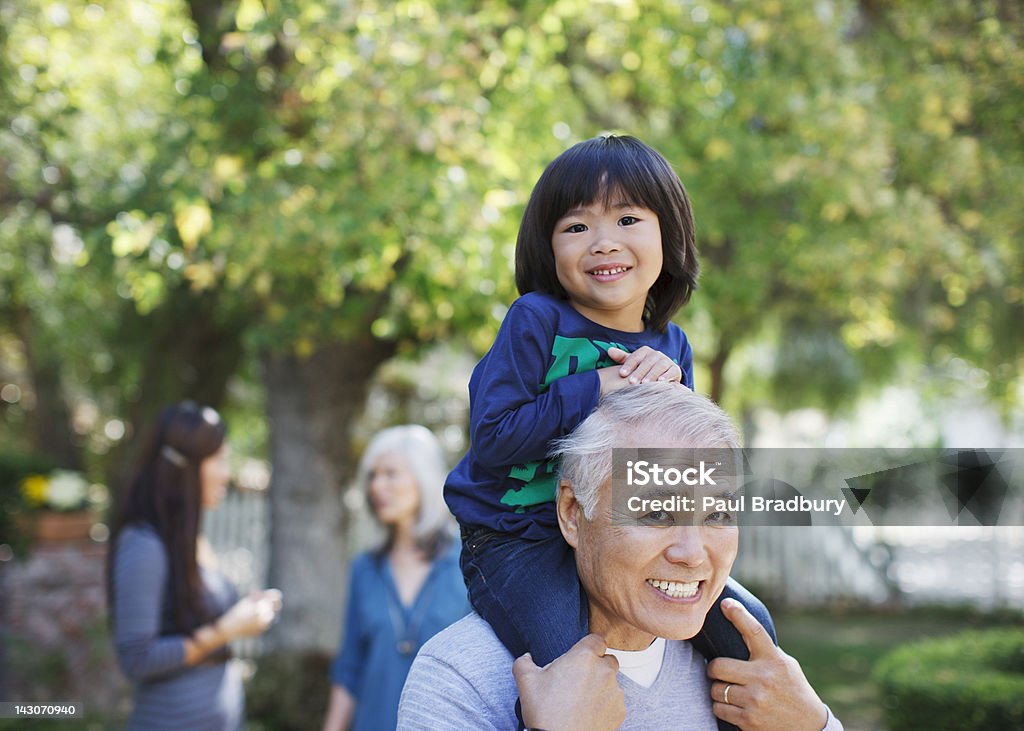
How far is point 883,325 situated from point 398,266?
252 inches

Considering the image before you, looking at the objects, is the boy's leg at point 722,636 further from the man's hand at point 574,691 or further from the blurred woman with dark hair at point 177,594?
the blurred woman with dark hair at point 177,594

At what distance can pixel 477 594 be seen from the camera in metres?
1.97

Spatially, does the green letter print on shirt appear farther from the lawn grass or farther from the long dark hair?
the lawn grass

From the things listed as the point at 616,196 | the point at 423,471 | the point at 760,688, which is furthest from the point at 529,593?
the point at 423,471

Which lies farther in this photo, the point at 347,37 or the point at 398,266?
the point at 398,266

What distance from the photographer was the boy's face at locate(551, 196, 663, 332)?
1990mm

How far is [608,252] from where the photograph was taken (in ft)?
6.51

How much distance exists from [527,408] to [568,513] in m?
0.22

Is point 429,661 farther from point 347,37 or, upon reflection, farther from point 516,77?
point 516,77

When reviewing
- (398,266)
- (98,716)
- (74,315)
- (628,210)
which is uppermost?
(74,315)

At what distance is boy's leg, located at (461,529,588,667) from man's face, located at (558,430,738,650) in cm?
7

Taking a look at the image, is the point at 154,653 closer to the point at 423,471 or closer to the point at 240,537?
the point at 423,471

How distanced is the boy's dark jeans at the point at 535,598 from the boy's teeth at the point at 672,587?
0.16 m

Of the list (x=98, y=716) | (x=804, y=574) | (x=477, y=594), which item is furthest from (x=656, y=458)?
(x=804, y=574)
